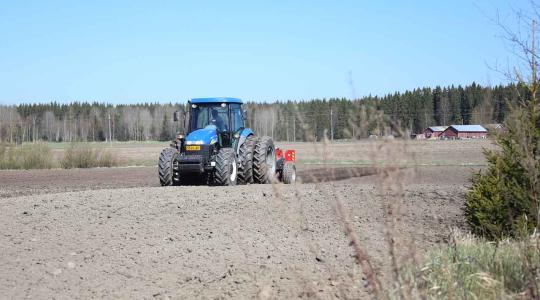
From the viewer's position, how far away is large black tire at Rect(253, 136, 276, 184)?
15.5 metres

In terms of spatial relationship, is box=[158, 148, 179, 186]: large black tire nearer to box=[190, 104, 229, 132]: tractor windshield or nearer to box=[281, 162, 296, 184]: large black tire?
box=[190, 104, 229, 132]: tractor windshield

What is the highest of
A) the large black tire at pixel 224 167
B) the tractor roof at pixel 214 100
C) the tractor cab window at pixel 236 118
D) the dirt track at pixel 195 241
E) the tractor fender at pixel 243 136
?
the tractor roof at pixel 214 100

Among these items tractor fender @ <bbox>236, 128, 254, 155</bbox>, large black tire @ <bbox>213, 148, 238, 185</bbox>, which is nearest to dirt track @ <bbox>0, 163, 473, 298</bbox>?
large black tire @ <bbox>213, 148, 238, 185</bbox>

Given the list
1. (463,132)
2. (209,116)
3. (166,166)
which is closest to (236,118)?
(209,116)

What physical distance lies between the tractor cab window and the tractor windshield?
16 cm

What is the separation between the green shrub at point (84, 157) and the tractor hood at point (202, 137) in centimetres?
1720

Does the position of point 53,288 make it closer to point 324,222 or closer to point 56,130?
point 324,222

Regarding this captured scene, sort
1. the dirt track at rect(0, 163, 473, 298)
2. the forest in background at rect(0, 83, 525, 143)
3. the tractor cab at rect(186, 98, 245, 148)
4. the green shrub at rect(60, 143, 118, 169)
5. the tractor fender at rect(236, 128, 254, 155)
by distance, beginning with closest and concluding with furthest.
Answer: the dirt track at rect(0, 163, 473, 298)
the tractor fender at rect(236, 128, 254, 155)
the tractor cab at rect(186, 98, 245, 148)
the green shrub at rect(60, 143, 118, 169)
the forest in background at rect(0, 83, 525, 143)

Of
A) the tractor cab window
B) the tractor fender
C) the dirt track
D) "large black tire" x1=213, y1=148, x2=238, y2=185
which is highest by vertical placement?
the tractor cab window

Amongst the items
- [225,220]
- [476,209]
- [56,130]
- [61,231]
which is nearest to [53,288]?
[61,231]

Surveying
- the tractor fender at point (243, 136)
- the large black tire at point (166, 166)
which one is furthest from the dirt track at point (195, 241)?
the tractor fender at point (243, 136)

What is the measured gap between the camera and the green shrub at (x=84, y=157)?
31141mm

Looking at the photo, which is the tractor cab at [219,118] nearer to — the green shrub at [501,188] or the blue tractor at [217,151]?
the blue tractor at [217,151]

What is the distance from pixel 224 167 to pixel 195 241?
631cm
